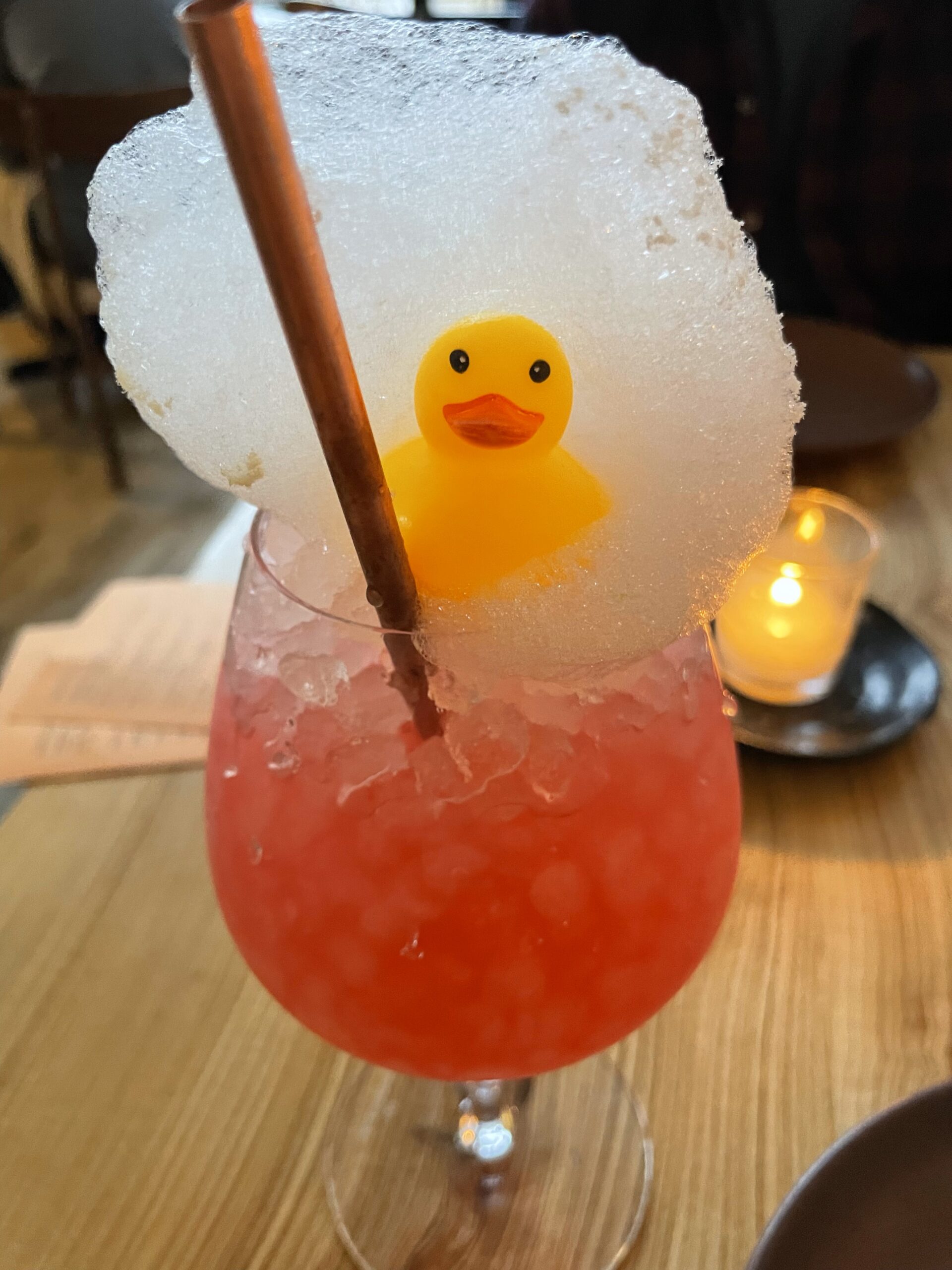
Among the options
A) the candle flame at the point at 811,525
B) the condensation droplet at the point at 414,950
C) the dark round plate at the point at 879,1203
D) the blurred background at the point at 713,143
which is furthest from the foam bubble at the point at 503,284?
the blurred background at the point at 713,143

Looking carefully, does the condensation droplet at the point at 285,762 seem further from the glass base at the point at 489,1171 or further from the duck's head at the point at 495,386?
the glass base at the point at 489,1171

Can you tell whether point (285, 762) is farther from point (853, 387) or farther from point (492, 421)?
point (853, 387)

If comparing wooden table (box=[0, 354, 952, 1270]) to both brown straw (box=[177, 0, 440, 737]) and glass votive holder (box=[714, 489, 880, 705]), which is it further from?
brown straw (box=[177, 0, 440, 737])

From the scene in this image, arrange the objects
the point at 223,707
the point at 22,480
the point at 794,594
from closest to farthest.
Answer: the point at 223,707, the point at 794,594, the point at 22,480

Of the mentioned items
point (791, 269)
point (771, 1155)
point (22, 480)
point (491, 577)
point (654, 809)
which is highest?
point (491, 577)

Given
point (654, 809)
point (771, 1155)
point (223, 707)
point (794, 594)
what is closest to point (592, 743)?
point (654, 809)

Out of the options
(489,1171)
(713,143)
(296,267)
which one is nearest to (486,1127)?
(489,1171)

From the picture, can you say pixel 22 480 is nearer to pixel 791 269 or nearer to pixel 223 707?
pixel 791 269
